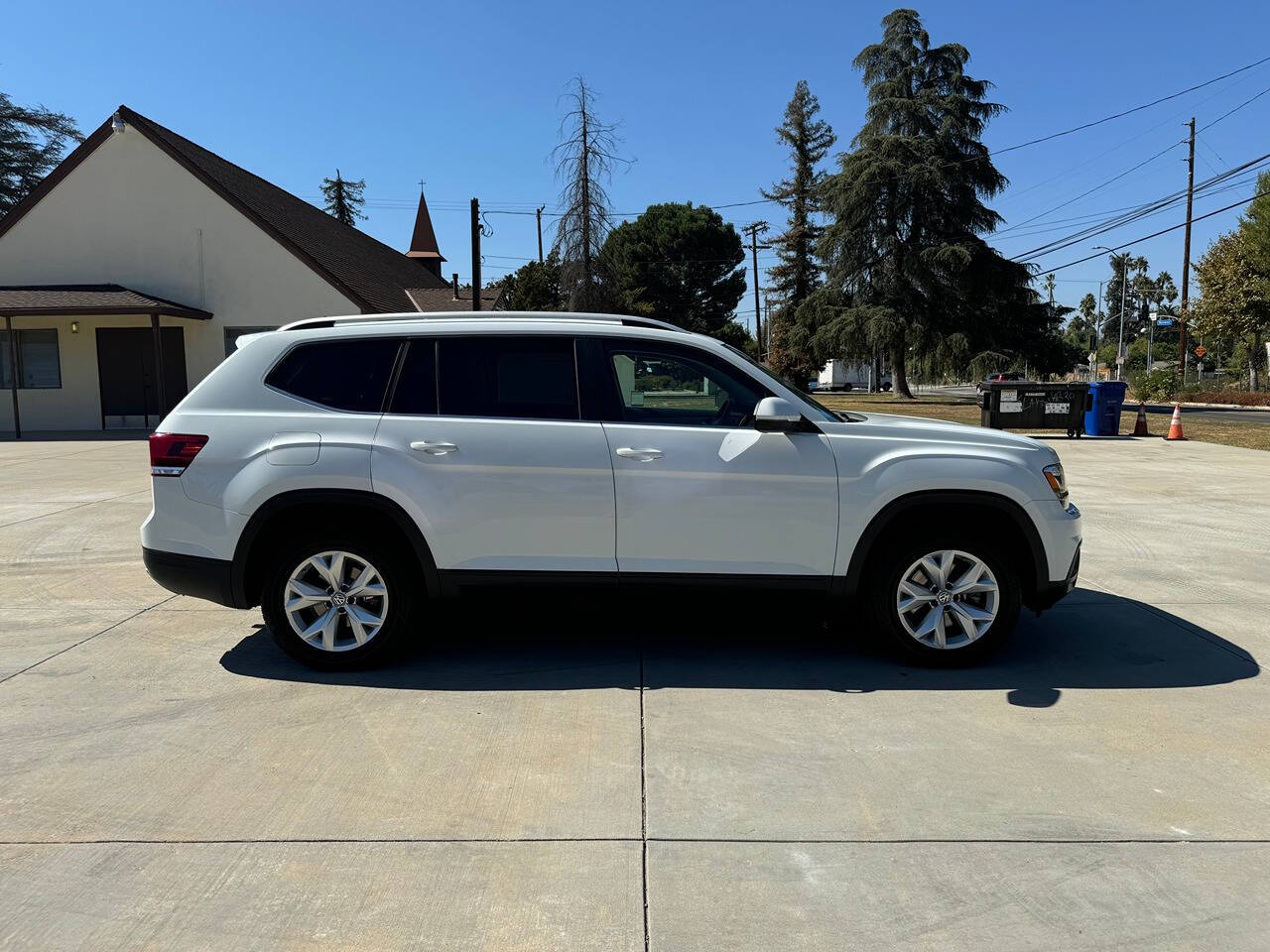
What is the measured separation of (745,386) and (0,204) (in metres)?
64.2

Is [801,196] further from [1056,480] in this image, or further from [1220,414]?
[1056,480]

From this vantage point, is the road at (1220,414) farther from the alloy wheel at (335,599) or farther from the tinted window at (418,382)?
the alloy wheel at (335,599)

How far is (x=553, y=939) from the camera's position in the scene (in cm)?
270

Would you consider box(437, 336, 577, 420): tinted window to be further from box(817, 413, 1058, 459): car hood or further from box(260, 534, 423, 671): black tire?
box(817, 413, 1058, 459): car hood

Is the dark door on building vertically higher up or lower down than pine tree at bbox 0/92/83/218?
lower down

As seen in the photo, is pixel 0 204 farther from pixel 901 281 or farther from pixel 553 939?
pixel 553 939

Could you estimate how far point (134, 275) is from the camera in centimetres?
2412

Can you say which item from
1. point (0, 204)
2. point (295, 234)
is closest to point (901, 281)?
point (295, 234)

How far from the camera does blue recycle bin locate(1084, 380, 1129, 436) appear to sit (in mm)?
20547

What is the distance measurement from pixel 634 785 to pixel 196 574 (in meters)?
2.68

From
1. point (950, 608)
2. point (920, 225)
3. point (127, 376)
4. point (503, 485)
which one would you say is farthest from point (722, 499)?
point (920, 225)

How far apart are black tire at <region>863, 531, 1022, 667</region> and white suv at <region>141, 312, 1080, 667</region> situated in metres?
0.01

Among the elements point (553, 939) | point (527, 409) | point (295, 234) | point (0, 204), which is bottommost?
point (553, 939)

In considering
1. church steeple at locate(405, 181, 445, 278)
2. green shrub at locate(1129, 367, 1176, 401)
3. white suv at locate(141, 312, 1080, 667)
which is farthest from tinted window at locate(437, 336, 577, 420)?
church steeple at locate(405, 181, 445, 278)
